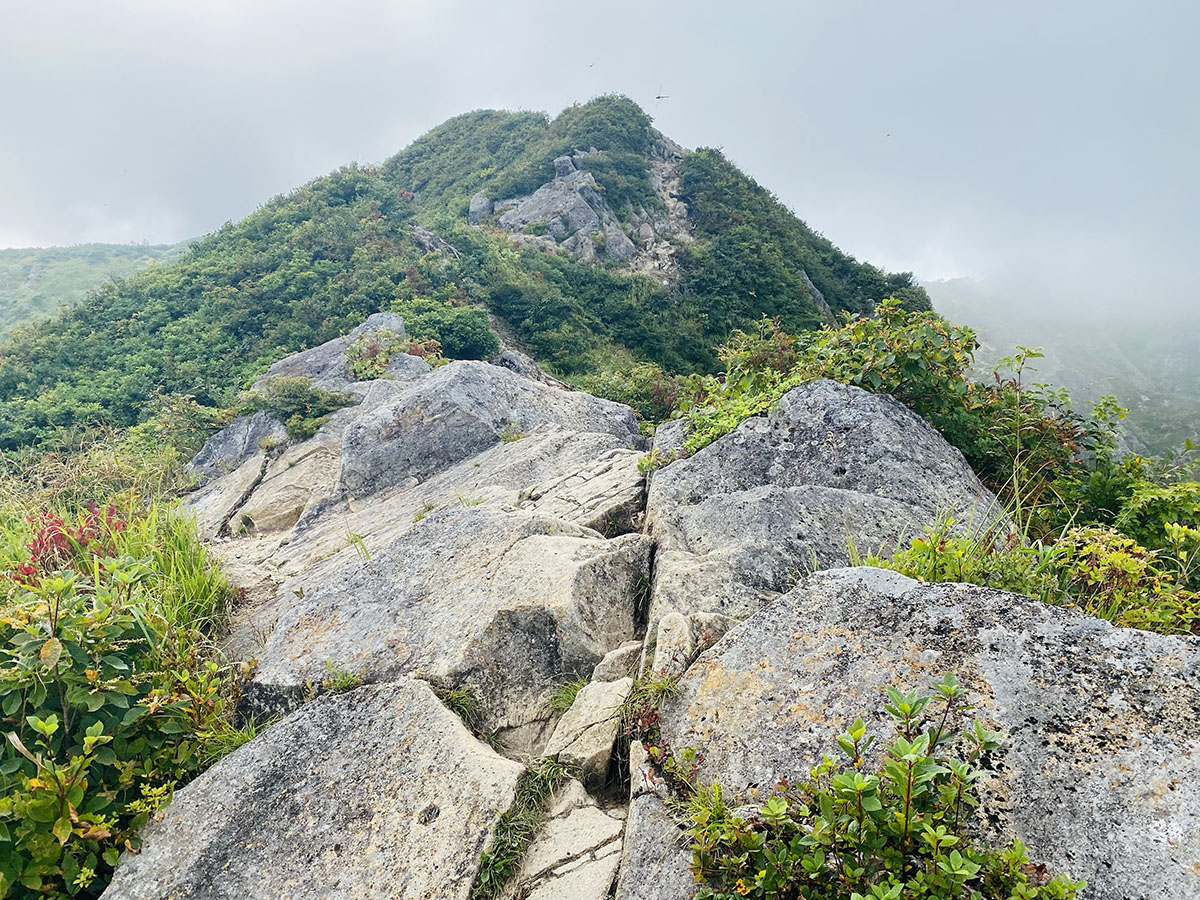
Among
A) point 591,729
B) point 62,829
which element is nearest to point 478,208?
point 591,729

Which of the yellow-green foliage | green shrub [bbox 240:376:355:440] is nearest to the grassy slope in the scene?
green shrub [bbox 240:376:355:440]

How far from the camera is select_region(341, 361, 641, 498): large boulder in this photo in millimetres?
9688

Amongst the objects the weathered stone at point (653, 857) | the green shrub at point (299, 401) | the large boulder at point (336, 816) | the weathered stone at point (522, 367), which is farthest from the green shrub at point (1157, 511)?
the weathered stone at point (522, 367)

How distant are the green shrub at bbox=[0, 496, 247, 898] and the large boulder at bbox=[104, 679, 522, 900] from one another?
0.23 metres

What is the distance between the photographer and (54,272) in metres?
61.9

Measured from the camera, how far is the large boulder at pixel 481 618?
14.8 ft

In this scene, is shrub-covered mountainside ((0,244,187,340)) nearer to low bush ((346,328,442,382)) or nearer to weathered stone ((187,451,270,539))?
low bush ((346,328,442,382))

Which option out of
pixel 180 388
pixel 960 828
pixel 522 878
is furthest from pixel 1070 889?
pixel 180 388

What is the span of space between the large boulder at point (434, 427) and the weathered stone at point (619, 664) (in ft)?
16.4

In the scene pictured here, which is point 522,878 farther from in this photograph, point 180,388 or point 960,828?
point 180,388

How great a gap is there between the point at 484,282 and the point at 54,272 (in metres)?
63.5

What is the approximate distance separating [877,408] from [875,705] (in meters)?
3.55

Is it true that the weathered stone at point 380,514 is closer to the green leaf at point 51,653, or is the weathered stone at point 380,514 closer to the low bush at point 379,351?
the green leaf at point 51,653

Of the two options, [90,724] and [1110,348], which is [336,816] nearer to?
[90,724]
